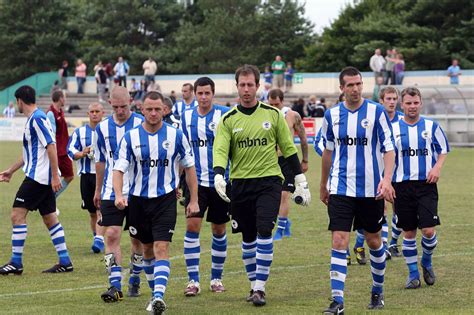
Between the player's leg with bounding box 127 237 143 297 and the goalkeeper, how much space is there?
1090 millimetres

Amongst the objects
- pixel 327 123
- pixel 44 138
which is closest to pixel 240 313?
pixel 327 123

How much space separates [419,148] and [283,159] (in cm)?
390

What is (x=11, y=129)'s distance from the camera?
50.0 m

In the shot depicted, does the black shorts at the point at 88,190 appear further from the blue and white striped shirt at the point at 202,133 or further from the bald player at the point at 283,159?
the blue and white striped shirt at the point at 202,133

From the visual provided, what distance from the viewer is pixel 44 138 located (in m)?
12.7

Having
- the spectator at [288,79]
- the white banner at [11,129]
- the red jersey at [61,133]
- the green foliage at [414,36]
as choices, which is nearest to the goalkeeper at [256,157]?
the red jersey at [61,133]

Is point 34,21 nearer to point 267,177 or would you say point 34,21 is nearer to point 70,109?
point 70,109

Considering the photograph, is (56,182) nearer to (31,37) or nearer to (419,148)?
(419,148)

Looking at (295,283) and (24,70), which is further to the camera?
(24,70)

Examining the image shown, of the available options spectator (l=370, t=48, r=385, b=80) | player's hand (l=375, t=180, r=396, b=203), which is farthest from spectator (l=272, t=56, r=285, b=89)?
player's hand (l=375, t=180, r=396, b=203)

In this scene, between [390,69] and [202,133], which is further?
[390,69]

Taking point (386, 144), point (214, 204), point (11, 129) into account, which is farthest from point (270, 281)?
point (11, 129)

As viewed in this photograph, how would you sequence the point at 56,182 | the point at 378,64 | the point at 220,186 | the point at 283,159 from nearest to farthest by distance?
1. the point at 220,186
2. the point at 56,182
3. the point at 283,159
4. the point at 378,64

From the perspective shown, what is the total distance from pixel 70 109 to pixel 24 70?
2531cm
